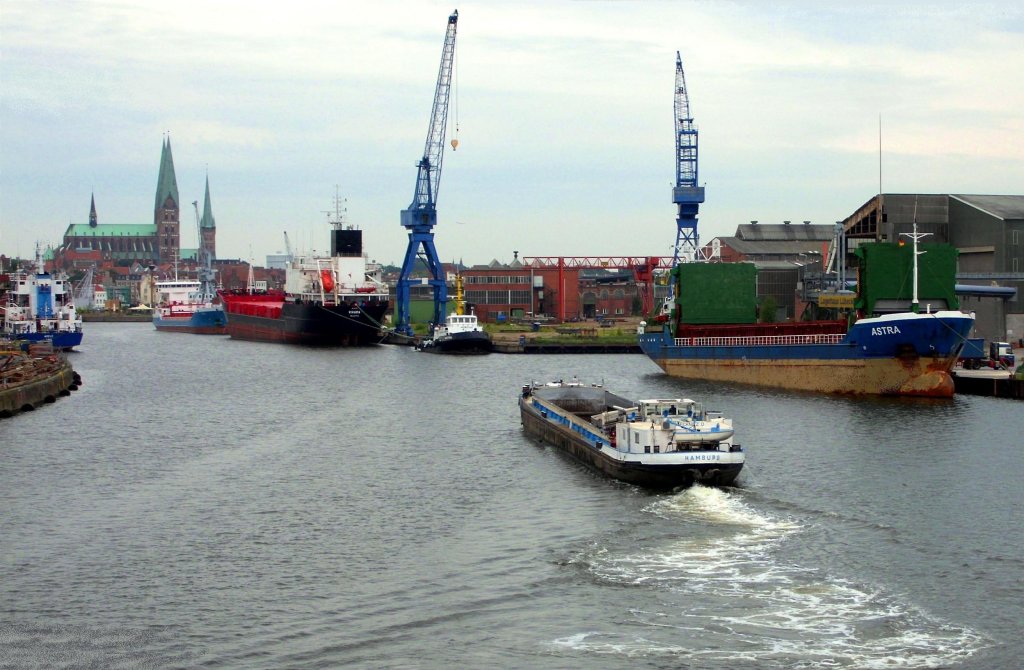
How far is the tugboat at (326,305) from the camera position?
120562 millimetres

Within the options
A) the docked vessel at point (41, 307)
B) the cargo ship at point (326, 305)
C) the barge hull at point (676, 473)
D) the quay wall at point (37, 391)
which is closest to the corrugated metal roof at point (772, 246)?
the cargo ship at point (326, 305)

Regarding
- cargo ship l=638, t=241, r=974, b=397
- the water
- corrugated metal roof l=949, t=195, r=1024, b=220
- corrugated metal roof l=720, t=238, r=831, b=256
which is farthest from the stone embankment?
corrugated metal roof l=720, t=238, r=831, b=256

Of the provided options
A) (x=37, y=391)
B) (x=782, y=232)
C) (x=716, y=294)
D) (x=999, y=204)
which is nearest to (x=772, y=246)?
(x=782, y=232)

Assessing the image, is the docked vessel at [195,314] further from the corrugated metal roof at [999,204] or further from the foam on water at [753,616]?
the foam on water at [753,616]

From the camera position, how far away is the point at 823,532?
1201 inches

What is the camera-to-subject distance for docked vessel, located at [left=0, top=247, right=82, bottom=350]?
107938mm

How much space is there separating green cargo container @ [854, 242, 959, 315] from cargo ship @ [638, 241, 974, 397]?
5cm

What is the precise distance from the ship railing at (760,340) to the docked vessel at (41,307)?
59.3m

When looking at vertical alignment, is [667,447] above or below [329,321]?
below

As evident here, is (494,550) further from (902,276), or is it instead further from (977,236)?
(977,236)

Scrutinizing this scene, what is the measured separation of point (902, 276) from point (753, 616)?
143 ft

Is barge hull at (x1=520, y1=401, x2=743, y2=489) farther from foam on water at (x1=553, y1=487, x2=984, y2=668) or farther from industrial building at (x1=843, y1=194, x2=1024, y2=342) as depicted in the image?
industrial building at (x1=843, y1=194, x2=1024, y2=342)

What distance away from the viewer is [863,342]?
6216 cm

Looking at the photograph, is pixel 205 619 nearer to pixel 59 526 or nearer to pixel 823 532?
pixel 59 526
